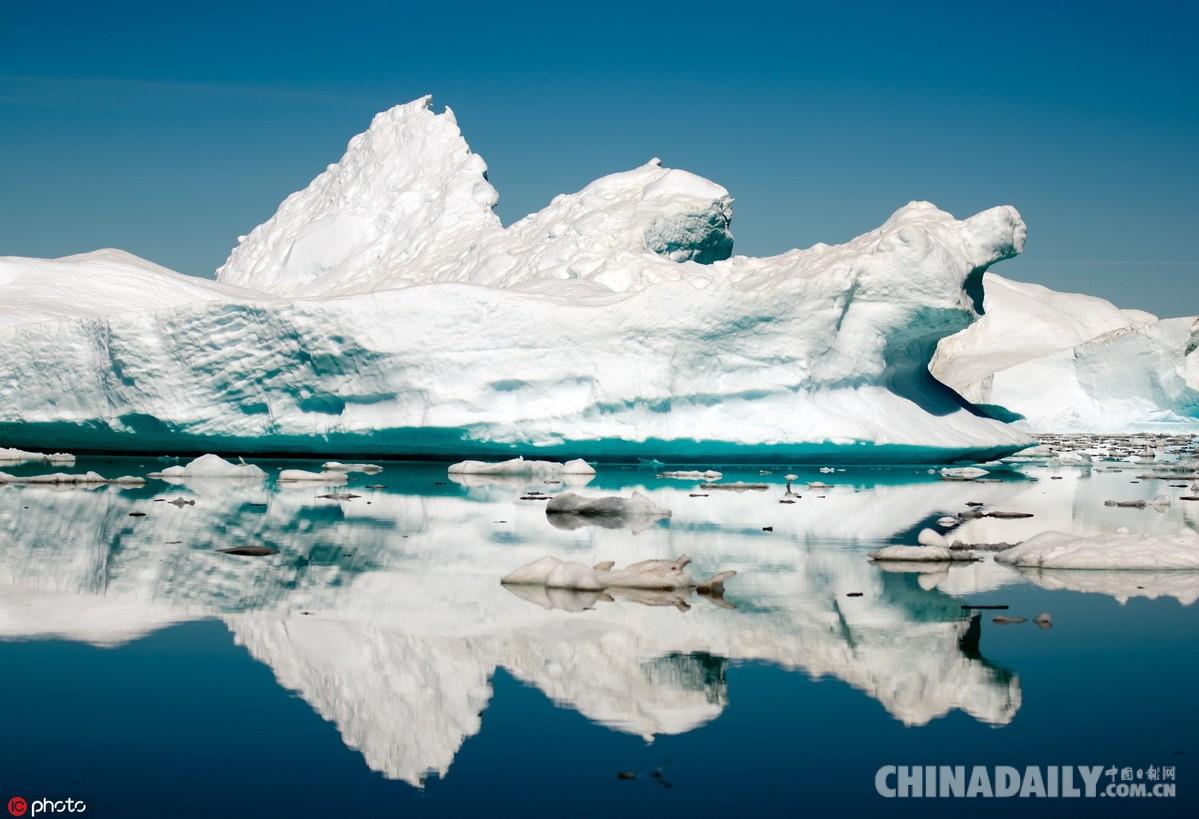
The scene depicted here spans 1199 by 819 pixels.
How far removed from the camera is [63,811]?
3873mm

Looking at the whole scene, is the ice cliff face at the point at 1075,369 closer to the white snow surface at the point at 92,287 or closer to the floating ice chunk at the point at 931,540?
the white snow surface at the point at 92,287

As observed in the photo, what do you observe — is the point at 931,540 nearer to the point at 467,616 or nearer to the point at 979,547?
the point at 979,547

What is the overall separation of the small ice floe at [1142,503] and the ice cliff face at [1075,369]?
1765cm

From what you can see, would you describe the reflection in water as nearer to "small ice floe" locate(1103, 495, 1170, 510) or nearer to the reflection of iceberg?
the reflection of iceberg

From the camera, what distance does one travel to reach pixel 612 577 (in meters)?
7.84

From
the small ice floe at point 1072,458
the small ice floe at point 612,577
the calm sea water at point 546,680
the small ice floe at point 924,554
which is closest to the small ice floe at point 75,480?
the calm sea water at point 546,680

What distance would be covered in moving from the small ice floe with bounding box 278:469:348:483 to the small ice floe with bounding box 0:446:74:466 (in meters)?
5.37

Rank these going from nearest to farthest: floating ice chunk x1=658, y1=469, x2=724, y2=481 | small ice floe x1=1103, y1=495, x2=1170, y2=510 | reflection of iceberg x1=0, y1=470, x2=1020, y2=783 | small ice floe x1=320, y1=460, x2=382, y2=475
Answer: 1. reflection of iceberg x1=0, y1=470, x2=1020, y2=783
2. small ice floe x1=1103, y1=495, x2=1170, y2=510
3. floating ice chunk x1=658, y1=469, x2=724, y2=481
4. small ice floe x1=320, y1=460, x2=382, y2=475

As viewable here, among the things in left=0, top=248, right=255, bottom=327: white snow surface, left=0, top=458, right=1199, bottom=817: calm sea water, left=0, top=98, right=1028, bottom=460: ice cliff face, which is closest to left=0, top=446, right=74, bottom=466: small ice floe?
left=0, top=98, right=1028, bottom=460: ice cliff face

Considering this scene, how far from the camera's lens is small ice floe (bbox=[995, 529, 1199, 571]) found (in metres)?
8.74

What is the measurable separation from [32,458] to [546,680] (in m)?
18.2

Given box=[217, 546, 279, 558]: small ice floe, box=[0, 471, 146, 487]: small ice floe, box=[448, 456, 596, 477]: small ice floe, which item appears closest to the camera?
box=[217, 546, 279, 558]: small ice floe

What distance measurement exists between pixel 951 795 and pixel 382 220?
135ft

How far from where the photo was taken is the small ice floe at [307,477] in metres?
16.7
